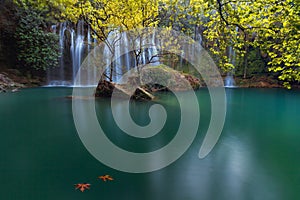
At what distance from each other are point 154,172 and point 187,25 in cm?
1248

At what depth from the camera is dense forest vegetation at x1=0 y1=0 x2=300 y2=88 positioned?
Answer: 3.65m

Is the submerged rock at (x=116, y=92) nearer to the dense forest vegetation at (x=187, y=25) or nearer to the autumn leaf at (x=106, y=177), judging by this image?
the dense forest vegetation at (x=187, y=25)

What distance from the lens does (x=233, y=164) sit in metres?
4.36

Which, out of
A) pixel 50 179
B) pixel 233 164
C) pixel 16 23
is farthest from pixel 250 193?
pixel 16 23

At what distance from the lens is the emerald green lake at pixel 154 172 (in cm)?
329

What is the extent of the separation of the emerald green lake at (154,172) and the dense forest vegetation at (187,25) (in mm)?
1475

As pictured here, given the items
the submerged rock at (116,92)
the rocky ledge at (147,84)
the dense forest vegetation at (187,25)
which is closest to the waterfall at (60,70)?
the dense forest vegetation at (187,25)

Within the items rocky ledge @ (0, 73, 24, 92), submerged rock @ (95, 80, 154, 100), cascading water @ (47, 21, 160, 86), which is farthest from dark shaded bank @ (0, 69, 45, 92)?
submerged rock @ (95, 80, 154, 100)

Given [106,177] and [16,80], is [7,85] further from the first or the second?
[106,177]

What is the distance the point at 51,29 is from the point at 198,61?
1268 cm

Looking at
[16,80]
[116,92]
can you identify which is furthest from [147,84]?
[16,80]

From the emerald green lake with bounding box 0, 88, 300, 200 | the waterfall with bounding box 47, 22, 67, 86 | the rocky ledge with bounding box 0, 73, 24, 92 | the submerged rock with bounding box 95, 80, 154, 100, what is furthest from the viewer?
the waterfall with bounding box 47, 22, 67, 86

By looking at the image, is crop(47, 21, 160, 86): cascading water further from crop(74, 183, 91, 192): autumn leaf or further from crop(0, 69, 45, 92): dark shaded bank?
crop(74, 183, 91, 192): autumn leaf

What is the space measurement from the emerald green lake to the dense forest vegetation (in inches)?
58.1
